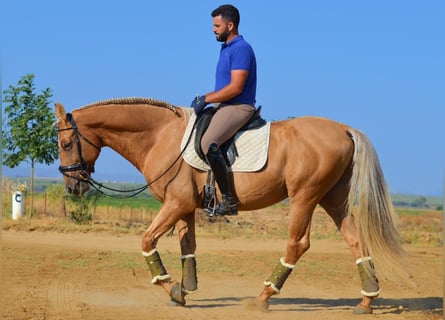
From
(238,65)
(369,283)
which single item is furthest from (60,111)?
(369,283)

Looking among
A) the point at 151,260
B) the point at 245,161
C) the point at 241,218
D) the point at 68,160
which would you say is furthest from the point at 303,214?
the point at 241,218

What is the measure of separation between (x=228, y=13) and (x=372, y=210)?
3.09m

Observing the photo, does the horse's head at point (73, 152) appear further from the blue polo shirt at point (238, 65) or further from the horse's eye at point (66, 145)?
the blue polo shirt at point (238, 65)

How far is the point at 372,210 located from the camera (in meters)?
9.46

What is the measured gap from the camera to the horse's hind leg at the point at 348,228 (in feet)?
30.9

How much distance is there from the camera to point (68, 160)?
9.30 metres

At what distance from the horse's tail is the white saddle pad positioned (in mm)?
1237

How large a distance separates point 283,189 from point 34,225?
46.3 ft

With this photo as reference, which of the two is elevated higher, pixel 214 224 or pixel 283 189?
pixel 283 189

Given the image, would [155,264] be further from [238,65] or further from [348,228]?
[238,65]

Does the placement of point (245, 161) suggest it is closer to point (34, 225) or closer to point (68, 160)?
point (68, 160)

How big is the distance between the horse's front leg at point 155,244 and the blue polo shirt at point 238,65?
158 cm

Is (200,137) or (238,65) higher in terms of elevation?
(238,65)

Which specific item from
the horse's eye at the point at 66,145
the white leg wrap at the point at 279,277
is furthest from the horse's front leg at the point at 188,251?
the horse's eye at the point at 66,145
